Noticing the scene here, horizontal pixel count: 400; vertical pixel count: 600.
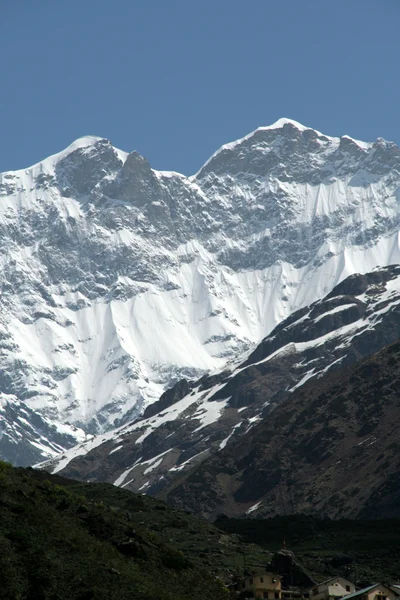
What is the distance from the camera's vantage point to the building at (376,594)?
10888cm

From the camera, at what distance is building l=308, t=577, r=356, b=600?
118250mm

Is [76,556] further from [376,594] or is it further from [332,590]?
[332,590]

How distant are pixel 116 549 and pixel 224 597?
8.82 meters

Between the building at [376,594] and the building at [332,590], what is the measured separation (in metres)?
6.44

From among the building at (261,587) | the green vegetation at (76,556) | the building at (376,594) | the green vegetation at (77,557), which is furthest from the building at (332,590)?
the green vegetation at (77,557)

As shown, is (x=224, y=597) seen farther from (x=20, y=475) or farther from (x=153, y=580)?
(x=20, y=475)

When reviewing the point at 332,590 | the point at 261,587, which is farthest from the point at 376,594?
the point at 261,587

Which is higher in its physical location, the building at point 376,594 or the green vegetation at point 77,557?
the green vegetation at point 77,557

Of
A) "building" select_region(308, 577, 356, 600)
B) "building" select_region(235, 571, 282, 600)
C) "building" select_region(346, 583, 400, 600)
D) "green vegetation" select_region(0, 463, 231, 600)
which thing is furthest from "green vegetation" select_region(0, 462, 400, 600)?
"building" select_region(308, 577, 356, 600)

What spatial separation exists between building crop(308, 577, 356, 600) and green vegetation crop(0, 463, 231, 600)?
15754mm

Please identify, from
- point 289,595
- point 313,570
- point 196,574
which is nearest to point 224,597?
point 196,574

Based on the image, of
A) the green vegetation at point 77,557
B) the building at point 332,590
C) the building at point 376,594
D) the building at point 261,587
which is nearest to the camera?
the green vegetation at point 77,557

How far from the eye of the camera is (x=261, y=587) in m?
118

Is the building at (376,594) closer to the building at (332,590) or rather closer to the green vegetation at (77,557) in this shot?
the building at (332,590)
